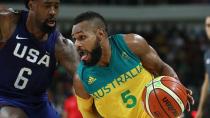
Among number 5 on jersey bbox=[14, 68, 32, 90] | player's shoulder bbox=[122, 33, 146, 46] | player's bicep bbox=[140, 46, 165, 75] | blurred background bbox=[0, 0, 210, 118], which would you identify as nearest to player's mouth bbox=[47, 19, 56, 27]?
number 5 on jersey bbox=[14, 68, 32, 90]

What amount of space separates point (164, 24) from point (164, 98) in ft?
29.7

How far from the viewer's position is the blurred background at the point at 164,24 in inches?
469

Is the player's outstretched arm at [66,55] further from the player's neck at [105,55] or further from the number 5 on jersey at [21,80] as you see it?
the player's neck at [105,55]

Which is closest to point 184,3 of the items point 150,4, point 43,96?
point 150,4

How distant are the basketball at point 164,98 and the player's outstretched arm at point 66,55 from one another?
3.27 ft

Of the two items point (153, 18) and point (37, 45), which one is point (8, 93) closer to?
point (37, 45)

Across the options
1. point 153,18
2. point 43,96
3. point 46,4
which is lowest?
point 153,18

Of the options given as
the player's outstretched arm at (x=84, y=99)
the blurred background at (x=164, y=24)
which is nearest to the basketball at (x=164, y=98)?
the player's outstretched arm at (x=84, y=99)

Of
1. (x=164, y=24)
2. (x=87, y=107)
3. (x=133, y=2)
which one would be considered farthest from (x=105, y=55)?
(x=164, y=24)

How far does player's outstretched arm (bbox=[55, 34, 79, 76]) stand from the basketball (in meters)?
1.00

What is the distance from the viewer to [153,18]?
1227 centimetres

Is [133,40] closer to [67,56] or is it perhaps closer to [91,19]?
[91,19]

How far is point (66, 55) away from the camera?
4984 mm

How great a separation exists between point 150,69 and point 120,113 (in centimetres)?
44
